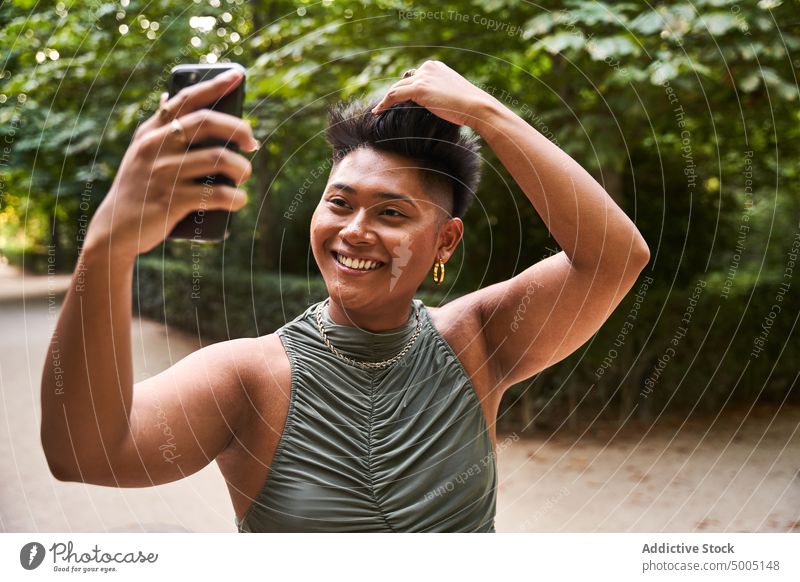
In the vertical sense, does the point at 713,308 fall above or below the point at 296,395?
below

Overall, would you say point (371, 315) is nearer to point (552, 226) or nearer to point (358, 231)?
point (358, 231)

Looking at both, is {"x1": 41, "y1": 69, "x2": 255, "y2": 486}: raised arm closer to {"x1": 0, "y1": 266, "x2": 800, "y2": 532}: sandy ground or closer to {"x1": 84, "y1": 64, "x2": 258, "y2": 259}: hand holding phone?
{"x1": 84, "y1": 64, "x2": 258, "y2": 259}: hand holding phone

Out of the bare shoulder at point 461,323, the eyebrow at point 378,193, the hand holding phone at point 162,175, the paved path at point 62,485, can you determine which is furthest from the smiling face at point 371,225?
the paved path at point 62,485

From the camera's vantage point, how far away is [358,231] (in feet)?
2.72

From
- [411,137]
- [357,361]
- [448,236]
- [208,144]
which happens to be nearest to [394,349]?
[357,361]

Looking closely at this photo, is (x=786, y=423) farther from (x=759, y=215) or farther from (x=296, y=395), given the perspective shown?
(x=296, y=395)

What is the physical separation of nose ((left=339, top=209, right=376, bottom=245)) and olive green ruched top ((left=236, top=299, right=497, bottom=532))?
0.42 feet

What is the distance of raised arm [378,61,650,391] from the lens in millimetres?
811

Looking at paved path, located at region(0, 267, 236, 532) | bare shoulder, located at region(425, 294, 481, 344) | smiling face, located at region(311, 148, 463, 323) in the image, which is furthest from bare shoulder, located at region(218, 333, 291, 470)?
paved path, located at region(0, 267, 236, 532)

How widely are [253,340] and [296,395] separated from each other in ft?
0.28

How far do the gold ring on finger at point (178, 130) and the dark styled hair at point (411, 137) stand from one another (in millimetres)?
320

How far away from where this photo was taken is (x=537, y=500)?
2.29m

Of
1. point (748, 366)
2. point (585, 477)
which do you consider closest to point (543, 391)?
point (585, 477)

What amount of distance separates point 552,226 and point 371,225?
210 millimetres
